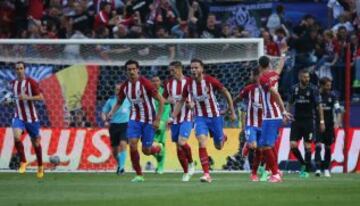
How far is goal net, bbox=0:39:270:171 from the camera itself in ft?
92.1

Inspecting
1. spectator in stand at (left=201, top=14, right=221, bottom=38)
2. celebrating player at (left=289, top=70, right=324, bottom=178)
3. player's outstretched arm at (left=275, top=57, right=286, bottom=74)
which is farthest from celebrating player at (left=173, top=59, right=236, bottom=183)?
spectator in stand at (left=201, top=14, right=221, bottom=38)

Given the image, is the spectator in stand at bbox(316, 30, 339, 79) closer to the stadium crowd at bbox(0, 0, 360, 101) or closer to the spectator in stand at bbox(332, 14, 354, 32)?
the stadium crowd at bbox(0, 0, 360, 101)

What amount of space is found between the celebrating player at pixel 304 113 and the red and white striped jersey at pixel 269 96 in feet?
10.0

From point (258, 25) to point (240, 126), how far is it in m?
4.04

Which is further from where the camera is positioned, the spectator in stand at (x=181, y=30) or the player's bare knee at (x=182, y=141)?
the spectator in stand at (x=181, y=30)

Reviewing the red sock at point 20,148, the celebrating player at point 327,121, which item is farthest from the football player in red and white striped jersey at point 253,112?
the red sock at point 20,148

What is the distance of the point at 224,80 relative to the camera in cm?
2878

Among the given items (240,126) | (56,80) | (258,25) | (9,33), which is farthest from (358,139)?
(9,33)

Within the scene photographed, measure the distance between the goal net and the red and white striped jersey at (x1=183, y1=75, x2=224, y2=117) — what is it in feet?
16.9

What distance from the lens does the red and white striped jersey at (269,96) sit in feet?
70.3

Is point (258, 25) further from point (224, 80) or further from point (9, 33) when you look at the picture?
point (9, 33)

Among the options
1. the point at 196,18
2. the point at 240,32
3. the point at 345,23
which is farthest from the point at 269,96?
the point at 196,18

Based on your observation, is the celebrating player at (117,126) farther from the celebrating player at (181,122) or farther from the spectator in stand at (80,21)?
the spectator in stand at (80,21)

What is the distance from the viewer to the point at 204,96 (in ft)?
74.3
